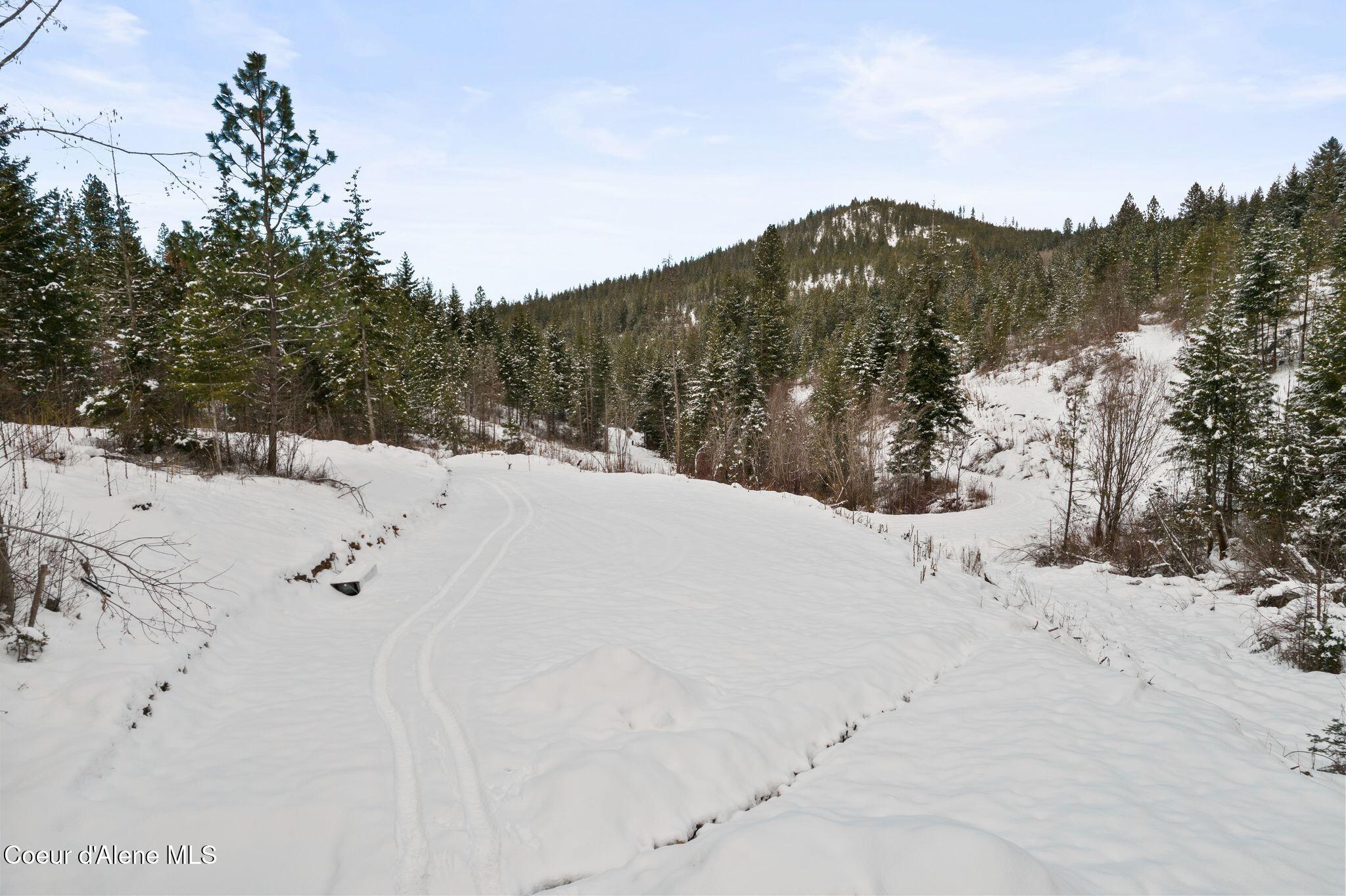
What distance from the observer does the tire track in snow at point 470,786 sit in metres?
3.47

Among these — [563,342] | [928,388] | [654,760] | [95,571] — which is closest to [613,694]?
[654,760]

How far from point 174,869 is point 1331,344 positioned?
1233 inches

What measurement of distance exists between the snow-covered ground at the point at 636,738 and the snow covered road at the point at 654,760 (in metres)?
0.02

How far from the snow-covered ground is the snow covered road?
0.08 ft

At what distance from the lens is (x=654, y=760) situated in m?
4.36

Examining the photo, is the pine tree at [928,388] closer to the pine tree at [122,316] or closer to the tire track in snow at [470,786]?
the tire track in snow at [470,786]

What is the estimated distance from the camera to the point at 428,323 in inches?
2021

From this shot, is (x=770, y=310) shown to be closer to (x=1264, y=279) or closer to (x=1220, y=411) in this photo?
(x=1220, y=411)

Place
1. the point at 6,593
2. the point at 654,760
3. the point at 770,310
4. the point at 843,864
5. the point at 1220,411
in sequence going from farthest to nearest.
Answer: the point at 770,310, the point at 1220,411, the point at 6,593, the point at 654,760, the point at 843,864

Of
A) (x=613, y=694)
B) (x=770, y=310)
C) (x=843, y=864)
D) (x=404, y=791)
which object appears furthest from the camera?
(x=770, y=310)

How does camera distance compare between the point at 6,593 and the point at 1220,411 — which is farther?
the point at 1220,411

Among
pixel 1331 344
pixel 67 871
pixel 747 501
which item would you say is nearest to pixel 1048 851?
pixel 67 871

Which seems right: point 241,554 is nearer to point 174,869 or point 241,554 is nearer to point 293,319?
point 174,869

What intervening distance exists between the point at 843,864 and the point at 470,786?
2.66 m
